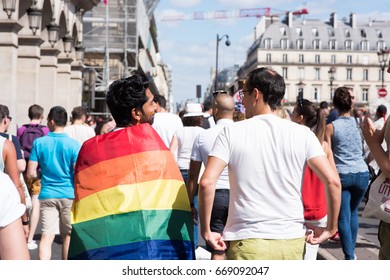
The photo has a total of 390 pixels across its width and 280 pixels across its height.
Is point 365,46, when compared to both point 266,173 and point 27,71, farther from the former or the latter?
point 266,173

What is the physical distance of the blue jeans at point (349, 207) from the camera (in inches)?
338

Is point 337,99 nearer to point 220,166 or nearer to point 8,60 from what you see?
point 220,166

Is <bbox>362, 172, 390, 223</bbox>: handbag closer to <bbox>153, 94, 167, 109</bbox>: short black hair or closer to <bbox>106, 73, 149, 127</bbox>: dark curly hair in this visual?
<bbox>106, 73, 149, 127</bbox>: dark curly hair

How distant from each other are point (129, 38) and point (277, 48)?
84.9 m

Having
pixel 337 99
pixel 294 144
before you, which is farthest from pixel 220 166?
pixel 337 99

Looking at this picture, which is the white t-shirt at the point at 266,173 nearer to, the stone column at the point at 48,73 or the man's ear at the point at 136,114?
the man's ear at the point at 136,114

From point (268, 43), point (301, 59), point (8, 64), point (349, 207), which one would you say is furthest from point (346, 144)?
point (268, 43)

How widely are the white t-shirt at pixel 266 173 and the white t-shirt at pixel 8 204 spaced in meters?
1.58

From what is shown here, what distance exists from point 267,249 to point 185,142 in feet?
17.0

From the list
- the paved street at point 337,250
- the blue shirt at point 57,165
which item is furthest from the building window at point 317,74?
the blue shirt at point 57,165

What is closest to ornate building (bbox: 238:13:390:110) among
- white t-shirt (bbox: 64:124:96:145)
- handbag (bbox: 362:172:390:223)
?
white t-shirt (bbox: 64:124:96:145)

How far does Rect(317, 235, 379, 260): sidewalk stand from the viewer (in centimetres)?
912

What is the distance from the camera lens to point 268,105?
14.6 feet

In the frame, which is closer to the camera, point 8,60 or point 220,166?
point 220,166
